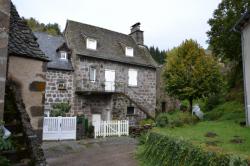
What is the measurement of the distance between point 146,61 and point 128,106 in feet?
17.0

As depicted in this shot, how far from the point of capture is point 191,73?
17375mm

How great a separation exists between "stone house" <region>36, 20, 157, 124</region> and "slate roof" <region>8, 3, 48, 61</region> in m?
10.4

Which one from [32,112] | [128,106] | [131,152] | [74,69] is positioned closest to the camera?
[32,112]

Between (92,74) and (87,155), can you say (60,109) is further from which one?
(87,155)

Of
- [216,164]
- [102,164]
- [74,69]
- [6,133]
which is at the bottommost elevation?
[102,164]

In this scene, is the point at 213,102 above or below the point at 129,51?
below

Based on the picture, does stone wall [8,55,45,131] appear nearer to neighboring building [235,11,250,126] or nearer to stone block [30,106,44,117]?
stone block [30,106,44,117]

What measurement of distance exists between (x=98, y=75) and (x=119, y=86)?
7.18ft

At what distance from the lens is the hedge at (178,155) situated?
5.48 metres

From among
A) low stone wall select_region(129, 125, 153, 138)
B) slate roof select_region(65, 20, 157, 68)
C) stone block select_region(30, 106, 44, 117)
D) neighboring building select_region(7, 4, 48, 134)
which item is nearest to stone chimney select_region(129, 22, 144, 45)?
slate roof select_region(65, 20, 157, 68)

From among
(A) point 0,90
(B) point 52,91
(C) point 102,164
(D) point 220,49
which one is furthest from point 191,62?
(A) point 0,90

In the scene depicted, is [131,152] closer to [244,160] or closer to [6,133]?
[244,160]

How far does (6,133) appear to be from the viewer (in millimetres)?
3945

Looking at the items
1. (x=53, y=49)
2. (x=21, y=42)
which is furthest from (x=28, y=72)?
(x=53, y=49)
